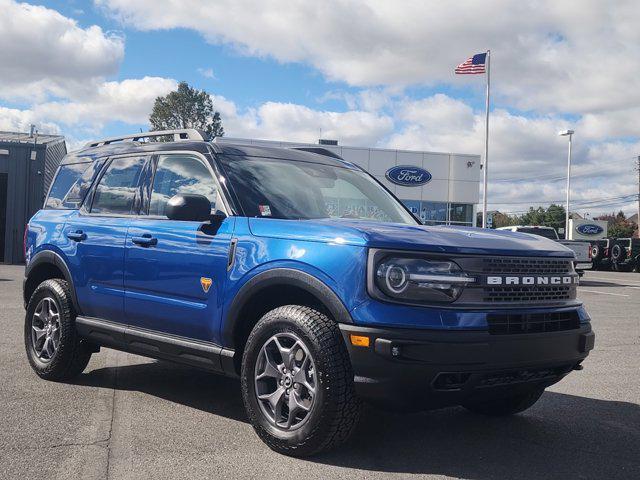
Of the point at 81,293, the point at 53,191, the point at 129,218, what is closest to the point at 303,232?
the point at 129,218

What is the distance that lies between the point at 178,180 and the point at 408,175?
104ft

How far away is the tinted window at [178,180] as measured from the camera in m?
4.98

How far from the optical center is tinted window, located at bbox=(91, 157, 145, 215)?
5539mm

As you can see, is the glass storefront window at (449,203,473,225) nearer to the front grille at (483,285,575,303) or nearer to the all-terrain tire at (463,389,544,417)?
the all-terrain tire at (463,389,544,417)

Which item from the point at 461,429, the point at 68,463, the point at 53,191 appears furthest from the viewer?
the point at 53,191

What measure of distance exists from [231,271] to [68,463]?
1425 millimetres

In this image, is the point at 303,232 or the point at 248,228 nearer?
the point at 303,232

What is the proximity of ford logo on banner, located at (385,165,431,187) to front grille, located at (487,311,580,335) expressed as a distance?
32.0m

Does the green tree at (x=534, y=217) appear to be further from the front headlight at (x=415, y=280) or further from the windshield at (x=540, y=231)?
the front headlight at (x=415, y=280)

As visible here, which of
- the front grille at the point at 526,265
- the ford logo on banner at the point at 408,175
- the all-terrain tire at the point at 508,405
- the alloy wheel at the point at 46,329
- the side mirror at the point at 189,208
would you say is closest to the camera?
the front grille at the point at 526,265

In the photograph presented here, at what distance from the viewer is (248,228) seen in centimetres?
445

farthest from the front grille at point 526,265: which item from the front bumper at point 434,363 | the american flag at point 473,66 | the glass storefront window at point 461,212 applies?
the glass storefront window at point 461,212

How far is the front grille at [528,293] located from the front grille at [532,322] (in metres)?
0.10

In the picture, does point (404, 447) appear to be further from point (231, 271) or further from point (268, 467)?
point (231, 271)
